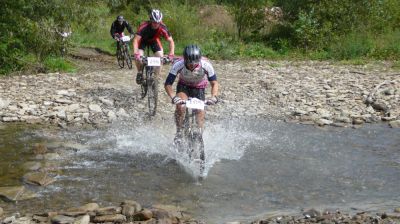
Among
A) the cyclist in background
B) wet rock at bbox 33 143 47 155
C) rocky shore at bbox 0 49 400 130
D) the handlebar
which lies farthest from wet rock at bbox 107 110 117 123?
the cyclist in background

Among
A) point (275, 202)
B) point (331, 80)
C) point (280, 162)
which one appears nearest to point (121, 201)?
point (275, 202)

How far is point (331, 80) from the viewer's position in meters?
15.3

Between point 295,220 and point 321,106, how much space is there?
714 cm

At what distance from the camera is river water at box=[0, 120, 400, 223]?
7.07m

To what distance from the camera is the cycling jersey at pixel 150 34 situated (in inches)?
458

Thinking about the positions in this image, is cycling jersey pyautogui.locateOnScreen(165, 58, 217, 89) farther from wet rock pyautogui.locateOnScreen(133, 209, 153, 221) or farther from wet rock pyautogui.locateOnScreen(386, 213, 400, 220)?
wet rock pyautogui.locateOnScreen(386, 213, 400, 220)

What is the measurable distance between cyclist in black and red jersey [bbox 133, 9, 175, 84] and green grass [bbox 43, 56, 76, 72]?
564 centimetres

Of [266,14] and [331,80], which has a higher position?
[266,14]

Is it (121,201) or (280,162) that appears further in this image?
(280,162)

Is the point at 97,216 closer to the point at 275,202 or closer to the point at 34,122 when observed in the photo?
the point at 275,202

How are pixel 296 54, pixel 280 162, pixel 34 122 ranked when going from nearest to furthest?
pixel 280 162 → pixel 34 122 → pixel 296 54

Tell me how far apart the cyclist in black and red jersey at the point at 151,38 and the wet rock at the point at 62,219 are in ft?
18.0

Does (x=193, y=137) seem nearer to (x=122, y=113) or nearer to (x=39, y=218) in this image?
(x=39, y=218)

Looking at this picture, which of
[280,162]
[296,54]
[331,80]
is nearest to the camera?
[280,162]
